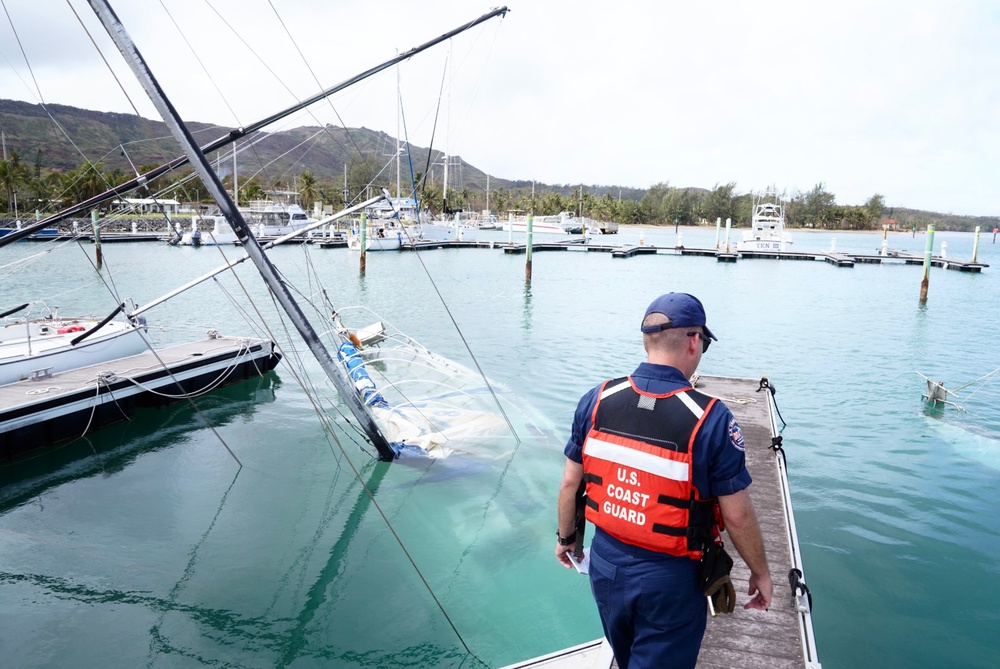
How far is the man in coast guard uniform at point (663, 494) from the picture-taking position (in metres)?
2.76

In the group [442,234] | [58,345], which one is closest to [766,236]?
[442,234]

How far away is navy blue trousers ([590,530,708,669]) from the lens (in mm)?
2828

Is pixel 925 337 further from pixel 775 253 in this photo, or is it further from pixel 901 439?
pixel 775 253

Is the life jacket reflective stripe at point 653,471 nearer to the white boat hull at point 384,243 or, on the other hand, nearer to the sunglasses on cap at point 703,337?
the sunglasses on cap at point 703,337

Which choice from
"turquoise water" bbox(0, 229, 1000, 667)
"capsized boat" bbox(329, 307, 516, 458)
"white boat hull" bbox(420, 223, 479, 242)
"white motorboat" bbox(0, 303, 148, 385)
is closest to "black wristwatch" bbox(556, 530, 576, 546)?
"turquoise water" bbox(0, 229, 1000, 667)

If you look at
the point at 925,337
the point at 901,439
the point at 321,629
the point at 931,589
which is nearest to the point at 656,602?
the point at 321,629

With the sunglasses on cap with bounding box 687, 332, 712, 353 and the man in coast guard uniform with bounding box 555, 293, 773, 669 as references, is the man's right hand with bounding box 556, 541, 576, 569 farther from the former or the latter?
the sunglasses on cap with bounding box 687, 332, 712, 353

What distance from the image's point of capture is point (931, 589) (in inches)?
297

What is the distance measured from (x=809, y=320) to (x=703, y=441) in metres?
27.4

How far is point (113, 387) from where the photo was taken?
41.2 feet

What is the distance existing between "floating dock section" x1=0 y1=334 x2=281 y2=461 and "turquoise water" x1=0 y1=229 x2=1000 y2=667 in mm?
386

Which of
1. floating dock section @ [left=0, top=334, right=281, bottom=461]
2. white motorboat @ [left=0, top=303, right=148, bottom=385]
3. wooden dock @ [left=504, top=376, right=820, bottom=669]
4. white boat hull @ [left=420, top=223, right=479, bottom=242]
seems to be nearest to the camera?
wooden dock @ [left=504, top=376, right=820, bottom=669]

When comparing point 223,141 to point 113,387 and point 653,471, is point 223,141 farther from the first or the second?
point 653,471

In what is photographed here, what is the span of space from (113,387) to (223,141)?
6.07 metres
